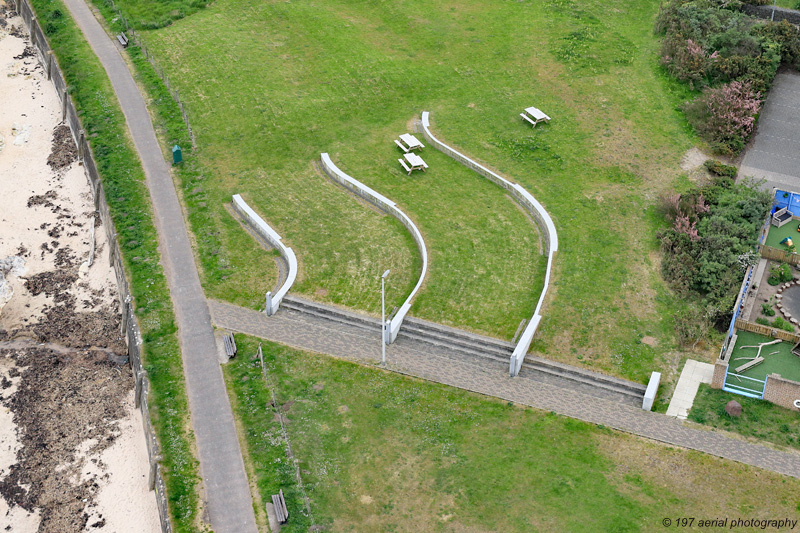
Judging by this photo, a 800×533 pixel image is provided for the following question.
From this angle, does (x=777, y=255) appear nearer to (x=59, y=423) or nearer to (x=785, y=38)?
(x=785, y=38)

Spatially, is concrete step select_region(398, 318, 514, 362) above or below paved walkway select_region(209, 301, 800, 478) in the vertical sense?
above

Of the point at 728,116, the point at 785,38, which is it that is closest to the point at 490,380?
the point at 728,116

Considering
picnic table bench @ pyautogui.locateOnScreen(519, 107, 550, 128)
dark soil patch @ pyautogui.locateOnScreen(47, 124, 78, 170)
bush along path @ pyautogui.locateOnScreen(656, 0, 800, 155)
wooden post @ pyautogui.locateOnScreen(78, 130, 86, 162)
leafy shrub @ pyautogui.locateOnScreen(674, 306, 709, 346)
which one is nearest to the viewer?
leafy shrub @ pyautogui.locateOnScreen(674, 306, 709, 346)

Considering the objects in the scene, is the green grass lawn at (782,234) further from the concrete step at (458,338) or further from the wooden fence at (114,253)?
the wooden fence at (114,253)

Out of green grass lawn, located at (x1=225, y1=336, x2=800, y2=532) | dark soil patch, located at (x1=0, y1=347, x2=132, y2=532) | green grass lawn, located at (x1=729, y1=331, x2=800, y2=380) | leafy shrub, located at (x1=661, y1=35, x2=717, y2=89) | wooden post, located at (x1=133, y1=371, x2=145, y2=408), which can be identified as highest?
leafy shrub, located at (x1=661, y1=35, x2=717, y2=89)

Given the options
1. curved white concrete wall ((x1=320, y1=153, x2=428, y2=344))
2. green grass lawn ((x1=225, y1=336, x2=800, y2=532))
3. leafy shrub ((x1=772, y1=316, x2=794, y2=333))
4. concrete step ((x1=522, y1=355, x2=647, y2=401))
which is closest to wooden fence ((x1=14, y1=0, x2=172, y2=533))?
green grass lawn ((x1=225, y1=336, x2=800, y2=532))

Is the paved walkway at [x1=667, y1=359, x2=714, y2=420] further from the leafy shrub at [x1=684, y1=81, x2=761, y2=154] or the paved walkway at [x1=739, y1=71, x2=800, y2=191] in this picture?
the leafy shrub at [x1=684, y1=81, x2=761, y2=154]

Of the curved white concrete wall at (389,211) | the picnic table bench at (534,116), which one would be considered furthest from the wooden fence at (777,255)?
the curved white concrete wall at (389,211)
